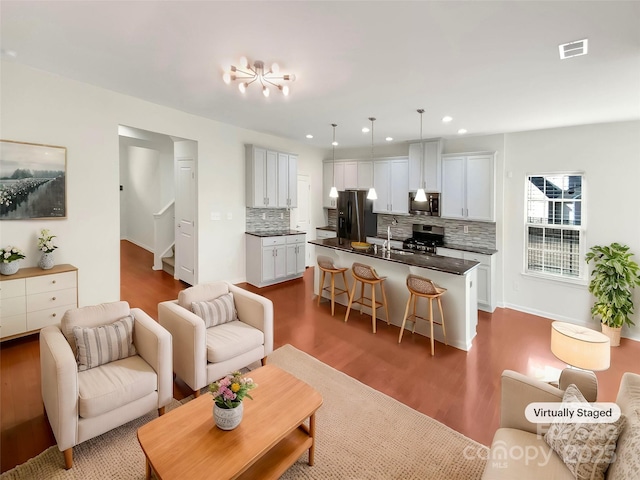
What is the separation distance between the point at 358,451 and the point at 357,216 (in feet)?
16.7

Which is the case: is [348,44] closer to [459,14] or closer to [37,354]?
[459,14]

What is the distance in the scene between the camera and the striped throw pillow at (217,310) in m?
2.81

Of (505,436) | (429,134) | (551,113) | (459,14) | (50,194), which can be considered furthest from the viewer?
(429,134)

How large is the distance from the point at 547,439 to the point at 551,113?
3.92 metres

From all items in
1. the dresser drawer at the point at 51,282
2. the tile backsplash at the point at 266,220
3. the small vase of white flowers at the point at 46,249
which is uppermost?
the tile backsplash at the point at 266,220

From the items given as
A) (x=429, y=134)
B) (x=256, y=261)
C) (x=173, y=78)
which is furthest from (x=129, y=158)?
(x=429, y=134)

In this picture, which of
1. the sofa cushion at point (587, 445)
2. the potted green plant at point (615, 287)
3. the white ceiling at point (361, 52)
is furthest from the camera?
the potted green plant at point (615, 287)

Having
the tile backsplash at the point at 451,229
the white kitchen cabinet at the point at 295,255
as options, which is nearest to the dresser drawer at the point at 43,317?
the white kitchen cabinet at the point at 295,255

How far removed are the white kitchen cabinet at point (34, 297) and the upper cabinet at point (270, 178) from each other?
2.97 m

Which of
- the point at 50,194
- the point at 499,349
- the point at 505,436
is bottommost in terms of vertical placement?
the point at 499,349

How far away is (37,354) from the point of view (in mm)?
3072

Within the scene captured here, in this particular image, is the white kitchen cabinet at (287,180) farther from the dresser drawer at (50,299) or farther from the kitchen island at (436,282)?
the dresser drawer at (50,299)

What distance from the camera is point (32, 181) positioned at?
3.27 m

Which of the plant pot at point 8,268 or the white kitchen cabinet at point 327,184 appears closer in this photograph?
the plant pot at point 8,268
